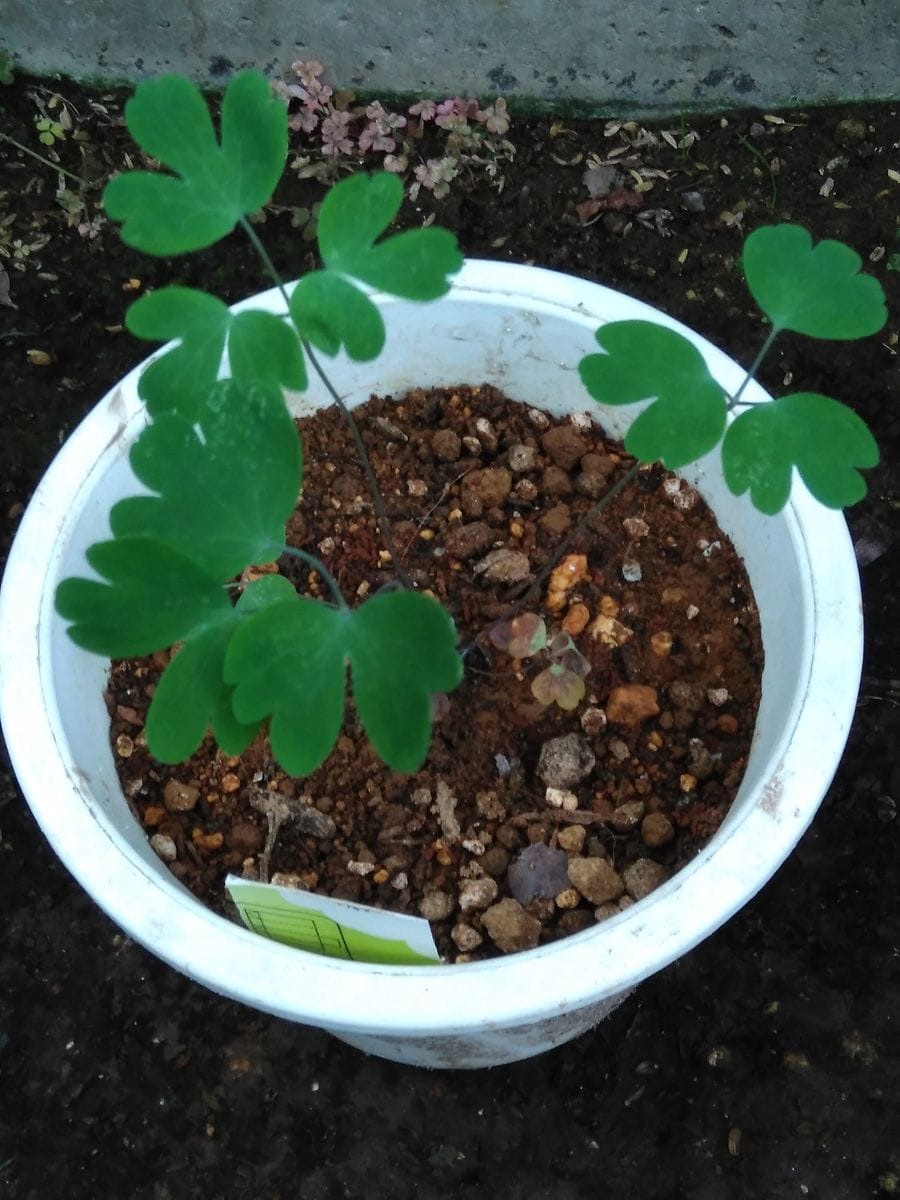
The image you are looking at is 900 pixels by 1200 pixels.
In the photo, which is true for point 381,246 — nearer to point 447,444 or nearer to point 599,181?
point 447,444

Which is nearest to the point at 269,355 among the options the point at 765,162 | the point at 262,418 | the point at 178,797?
the point at 262,418

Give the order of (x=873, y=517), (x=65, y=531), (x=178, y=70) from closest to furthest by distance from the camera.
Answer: (x=65, y=531) < (x=873, y=517) < (x=178, y=70)

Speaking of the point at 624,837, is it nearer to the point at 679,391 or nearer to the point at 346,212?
the point at 679,391

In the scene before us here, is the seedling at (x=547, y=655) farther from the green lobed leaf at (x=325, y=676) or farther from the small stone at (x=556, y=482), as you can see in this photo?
the green lobed leaf at (x=325, y=676)

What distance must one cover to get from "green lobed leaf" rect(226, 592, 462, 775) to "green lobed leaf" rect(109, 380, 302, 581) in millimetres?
97

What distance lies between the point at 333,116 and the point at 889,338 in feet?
4.00

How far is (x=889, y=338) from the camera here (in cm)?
213

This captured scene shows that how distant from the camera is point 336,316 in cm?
100

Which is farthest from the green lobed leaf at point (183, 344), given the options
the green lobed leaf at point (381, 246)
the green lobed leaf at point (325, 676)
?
the green lobed leaf at point (325, 676)

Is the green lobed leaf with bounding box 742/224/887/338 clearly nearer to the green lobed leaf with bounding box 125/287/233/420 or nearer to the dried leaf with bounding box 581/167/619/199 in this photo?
the green lobed leaf with bounding box 125/287/233/420

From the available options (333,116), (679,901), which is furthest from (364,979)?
(333,116)

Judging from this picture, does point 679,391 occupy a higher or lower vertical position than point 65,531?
higher

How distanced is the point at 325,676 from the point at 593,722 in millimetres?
512

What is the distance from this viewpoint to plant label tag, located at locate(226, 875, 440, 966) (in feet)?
3.47
